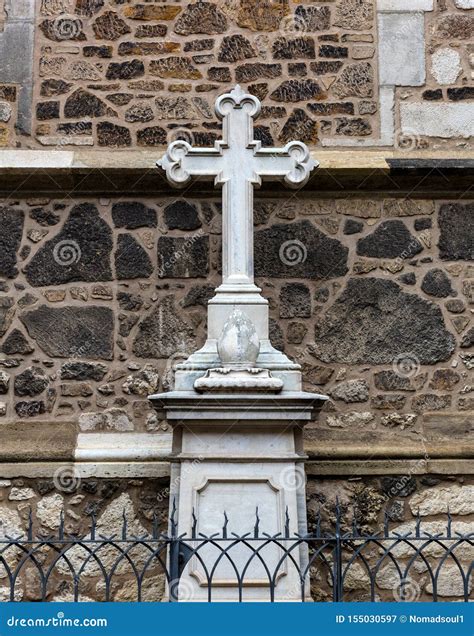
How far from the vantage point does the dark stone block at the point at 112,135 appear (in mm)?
5832

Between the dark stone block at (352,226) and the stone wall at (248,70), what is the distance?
50 centimetres

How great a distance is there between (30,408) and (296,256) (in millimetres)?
1818

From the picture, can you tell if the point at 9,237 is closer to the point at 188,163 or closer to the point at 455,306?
the point at 188,163

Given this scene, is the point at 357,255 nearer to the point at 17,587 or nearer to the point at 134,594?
the point at 134,594

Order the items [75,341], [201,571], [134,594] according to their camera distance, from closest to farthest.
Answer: [201,571] < [134,594] < [75,341]

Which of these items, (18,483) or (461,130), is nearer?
(18,483)

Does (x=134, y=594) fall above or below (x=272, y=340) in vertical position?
below

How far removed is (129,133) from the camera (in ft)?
19.2

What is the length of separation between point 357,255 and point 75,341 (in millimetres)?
1771

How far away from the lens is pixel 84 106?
5.88 meters

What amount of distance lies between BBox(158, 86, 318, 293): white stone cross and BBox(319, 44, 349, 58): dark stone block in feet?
3.83

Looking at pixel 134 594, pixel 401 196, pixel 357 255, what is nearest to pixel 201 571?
pixel 134 594

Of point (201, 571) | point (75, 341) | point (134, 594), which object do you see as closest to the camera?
point (201, 571)

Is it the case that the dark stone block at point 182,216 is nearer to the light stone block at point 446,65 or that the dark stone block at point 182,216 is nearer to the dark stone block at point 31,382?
the dark stone block at point 31,382
